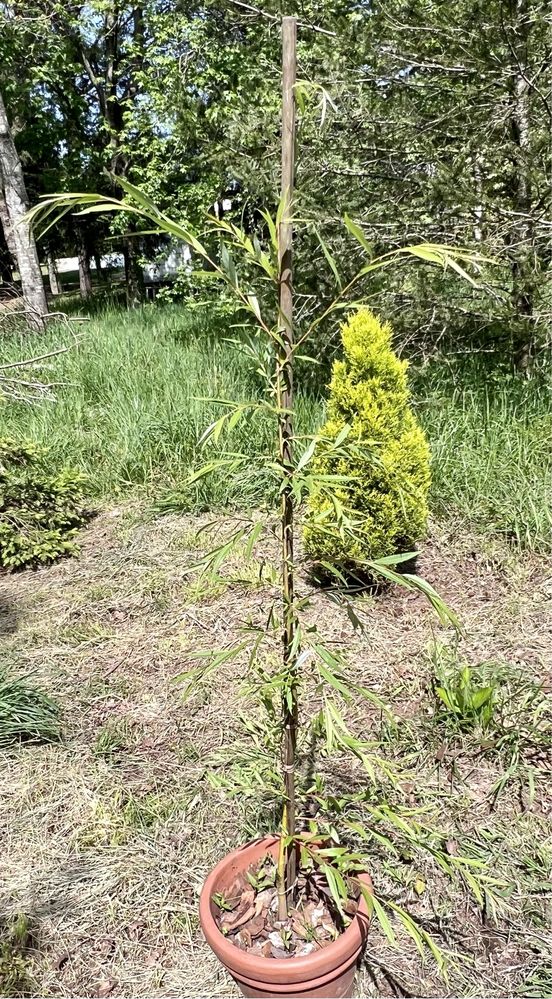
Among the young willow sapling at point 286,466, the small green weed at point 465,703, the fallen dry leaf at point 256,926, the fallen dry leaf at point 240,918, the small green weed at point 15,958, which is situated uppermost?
the young willow sapling at point 286,466

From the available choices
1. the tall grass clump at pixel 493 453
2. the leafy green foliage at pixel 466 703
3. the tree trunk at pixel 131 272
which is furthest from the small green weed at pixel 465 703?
the tree trunk at pixel 131 272

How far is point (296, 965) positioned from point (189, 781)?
111 cm

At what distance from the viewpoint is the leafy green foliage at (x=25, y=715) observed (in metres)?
2.57

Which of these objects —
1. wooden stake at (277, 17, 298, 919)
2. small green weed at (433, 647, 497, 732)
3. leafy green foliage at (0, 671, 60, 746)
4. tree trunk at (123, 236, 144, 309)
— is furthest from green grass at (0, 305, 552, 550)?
tree trunk at (123, 236, 144, 309)

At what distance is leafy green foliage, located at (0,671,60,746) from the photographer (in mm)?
2572

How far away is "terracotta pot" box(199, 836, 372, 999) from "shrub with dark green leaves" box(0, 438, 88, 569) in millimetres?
2971

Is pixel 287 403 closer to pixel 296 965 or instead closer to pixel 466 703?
pixel 296 965

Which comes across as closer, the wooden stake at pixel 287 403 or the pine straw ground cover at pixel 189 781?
the wooden stake at pixel 287 403

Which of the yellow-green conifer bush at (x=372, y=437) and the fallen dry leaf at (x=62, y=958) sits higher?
the yellow-green conifer bush at (x=372, y=437)

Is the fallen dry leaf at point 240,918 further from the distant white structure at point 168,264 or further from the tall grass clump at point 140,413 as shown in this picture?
the distant white structure at point 168,264

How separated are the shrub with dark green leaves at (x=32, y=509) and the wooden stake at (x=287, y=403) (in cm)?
295

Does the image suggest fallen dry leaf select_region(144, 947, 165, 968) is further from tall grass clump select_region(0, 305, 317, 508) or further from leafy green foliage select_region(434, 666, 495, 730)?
tall grass clump select_region(0, 305, 317, 508)

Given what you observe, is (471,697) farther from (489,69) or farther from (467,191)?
(489,69)

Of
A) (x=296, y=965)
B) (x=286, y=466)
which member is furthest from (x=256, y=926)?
(x=286, y=466)
